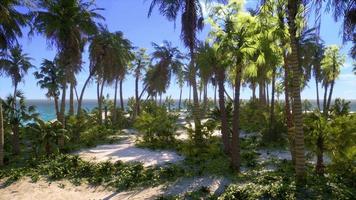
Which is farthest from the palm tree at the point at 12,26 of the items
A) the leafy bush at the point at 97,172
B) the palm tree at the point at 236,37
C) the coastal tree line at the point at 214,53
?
the palm tree at the point at 236,37

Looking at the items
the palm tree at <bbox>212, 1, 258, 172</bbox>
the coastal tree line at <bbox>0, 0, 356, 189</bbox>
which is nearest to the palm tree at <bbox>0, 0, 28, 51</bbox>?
the coastal tree line at <bbox>0, 0, 356, 189</bbox>

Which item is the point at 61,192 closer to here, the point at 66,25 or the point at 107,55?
the point at 66,25

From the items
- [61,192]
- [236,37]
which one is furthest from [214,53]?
[61,192]

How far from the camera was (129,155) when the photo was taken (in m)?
22.4

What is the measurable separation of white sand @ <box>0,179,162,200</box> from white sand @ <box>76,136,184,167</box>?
3847 mm

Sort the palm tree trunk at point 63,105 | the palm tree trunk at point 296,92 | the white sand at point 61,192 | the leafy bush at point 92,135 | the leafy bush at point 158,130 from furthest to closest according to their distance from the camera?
the leafy bush at point 92,135, the palm tree trunk at point 63,105, the leafy bush at point 158,130, the white sand at point 61,192, the palm tree trunk at point 296,92

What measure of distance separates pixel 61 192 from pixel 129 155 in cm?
634

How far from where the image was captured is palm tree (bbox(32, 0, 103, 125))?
24.7m

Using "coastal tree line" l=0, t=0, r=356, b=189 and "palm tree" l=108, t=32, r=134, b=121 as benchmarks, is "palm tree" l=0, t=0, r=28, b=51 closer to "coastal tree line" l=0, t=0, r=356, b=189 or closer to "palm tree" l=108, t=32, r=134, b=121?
"coastal tree line" l=0, t=0, r=356, b=189

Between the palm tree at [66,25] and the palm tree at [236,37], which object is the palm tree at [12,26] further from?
the palm tree at [236,37]

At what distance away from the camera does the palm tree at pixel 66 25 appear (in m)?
24.7

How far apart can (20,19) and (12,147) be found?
969 centimetres

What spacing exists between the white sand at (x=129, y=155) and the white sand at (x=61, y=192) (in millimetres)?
3847

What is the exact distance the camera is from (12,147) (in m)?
25.5
